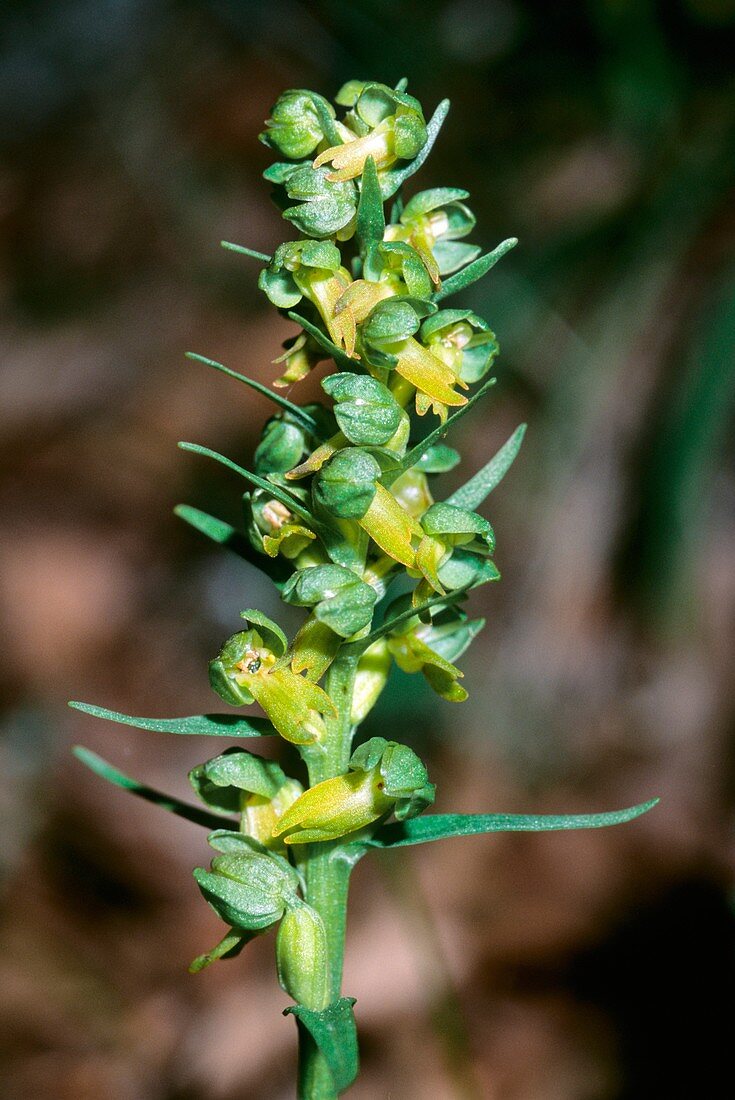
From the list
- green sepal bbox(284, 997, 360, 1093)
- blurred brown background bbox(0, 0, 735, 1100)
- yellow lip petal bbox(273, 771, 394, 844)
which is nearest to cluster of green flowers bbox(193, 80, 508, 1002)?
yellow lip petal bbox(273, 771, 394, 844)

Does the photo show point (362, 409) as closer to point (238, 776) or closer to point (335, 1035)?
point (238, 776)

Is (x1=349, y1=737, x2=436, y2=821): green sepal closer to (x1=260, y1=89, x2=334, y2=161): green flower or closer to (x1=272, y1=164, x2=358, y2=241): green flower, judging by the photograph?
(x1=272, y1=164, x2=358, y2=241): green flower

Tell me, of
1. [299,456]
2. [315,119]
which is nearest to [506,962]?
[299,456]

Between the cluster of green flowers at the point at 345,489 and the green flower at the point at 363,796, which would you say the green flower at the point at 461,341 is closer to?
the cluster of green flowers at the point at 345,489

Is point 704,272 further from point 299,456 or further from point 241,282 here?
point 299,456

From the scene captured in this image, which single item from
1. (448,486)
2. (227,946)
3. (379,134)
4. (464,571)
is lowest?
(448,486)

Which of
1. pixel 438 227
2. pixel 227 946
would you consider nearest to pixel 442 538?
pixel 438 227

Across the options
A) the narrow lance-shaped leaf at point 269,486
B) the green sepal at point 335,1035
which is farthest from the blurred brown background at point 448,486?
the narrow lance-shaped leaf at point 269,486
